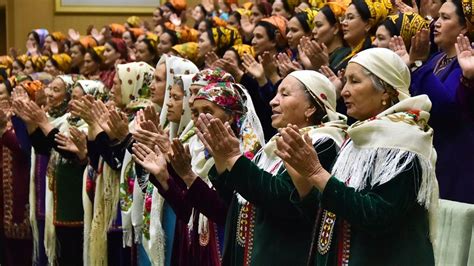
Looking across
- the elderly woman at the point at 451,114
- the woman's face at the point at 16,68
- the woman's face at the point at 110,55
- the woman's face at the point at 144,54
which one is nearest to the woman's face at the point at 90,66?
the woman's face at the point at 110,55

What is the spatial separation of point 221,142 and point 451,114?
1.15 meters

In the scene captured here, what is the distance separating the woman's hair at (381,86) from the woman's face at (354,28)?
2256mm

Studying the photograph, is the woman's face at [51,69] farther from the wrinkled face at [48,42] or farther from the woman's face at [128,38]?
the wrinkled face at [48,42]

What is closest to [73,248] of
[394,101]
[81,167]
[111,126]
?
[81,167]

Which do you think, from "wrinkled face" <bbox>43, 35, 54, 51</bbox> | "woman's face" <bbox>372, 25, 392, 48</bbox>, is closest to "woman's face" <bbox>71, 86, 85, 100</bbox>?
"woman's face" <bbox>372, 25, 392, 48</bbox>

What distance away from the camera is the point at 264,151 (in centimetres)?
370

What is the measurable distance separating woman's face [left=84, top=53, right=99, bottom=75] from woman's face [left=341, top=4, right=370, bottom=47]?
3915 mm

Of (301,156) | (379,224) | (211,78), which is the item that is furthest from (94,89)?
(379,224)

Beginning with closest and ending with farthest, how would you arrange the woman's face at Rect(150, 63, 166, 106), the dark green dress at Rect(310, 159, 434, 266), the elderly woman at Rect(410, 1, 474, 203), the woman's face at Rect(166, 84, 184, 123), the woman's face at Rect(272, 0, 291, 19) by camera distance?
the dark green dress at Rect(310, 159, 434, 266)
the elderly woman at Rect(410, 1, 474, 203)
the woman's face at Rect(166, 84, 184, 123)
the woman's face at Rect(150, 63, 166, 106)
the woman's face at Rect(272, 0, 291, 19)

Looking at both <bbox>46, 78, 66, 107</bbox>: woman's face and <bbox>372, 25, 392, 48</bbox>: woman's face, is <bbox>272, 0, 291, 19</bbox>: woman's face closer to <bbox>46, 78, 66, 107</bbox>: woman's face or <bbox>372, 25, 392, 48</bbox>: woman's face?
<bbox>46, 78, 66, 107</bbox>: woman's face

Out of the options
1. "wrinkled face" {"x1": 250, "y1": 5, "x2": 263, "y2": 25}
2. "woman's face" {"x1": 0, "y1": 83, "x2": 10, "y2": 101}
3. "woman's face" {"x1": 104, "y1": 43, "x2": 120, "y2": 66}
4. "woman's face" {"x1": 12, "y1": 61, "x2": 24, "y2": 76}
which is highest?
"wrinkled face" {"x1": 250, "y1": 5, "x2": 263, "y2": 25}

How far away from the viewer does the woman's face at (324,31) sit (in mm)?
5770

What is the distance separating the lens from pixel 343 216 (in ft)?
9.71

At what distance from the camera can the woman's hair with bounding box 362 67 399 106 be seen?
3193 mm
